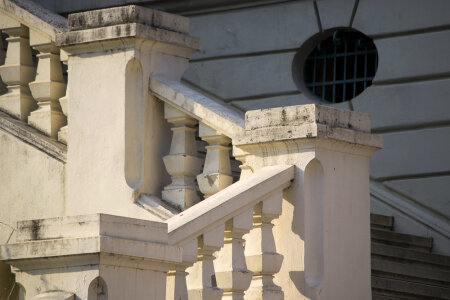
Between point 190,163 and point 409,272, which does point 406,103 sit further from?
point 190,163

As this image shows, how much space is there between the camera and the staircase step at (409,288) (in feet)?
27.2

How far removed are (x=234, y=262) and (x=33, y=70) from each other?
2.94m

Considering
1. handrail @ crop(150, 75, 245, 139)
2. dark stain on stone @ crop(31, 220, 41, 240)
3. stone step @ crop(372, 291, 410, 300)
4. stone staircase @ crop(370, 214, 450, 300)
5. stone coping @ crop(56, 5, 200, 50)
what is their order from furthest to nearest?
stone staircase @ crop(370, 214, 450, 300)
stone step @ crop(372, 291, 410, 300)
stone coping @ crop(56, 5, 200, 50)
handrail @ crop(150, 75, 245, 139)
dark stain on stone @ crop(31, 220, 41, 240)

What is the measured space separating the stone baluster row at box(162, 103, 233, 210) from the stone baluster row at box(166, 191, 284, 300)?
2.55ft

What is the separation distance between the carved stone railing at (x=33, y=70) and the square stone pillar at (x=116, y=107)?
1.41 ft

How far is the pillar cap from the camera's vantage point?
6707 millimetres

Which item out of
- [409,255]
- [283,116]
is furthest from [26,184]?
[409,255]

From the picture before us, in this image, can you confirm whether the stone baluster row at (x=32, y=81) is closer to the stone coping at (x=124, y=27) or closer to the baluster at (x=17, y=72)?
the baluster at (x=17, y=72)

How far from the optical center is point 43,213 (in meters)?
7.95

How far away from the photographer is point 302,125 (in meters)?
6.71

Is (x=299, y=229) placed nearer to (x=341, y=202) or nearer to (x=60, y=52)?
(x=341, y=202)

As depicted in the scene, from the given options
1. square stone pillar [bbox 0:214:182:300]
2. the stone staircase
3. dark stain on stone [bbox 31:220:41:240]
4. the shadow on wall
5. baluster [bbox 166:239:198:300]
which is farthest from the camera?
the stone staircase

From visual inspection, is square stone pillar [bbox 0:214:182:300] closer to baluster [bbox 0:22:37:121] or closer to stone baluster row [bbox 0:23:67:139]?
stone baluster row [bbox 0:23:67:139]

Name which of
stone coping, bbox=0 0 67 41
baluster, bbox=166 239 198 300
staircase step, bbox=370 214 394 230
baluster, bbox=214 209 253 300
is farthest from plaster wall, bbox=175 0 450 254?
baluster, bbox=166 239 198 300
